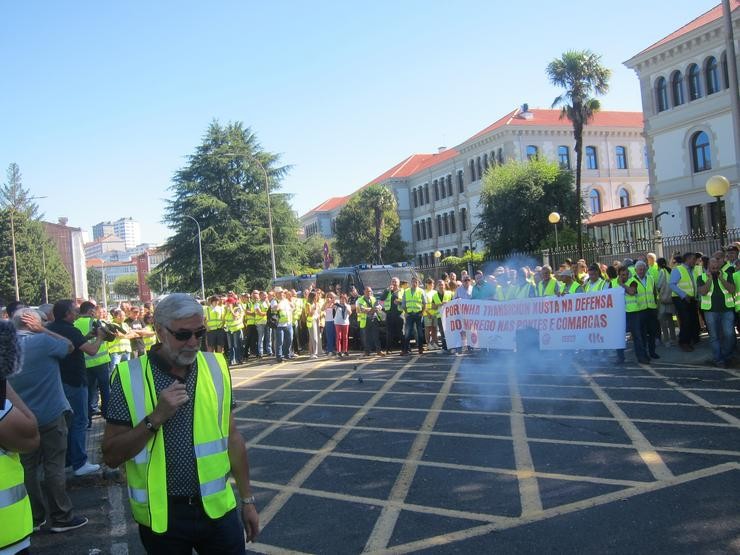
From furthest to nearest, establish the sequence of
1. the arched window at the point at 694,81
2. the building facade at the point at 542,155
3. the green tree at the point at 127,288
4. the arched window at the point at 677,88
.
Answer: the green tree at the point at 127,288, the building facade at the point at 542,155, the arched window at the point at 677,88, the arched window at the point at 694,81

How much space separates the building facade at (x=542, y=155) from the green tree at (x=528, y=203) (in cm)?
667

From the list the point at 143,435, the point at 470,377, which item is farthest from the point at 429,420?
the point at 143,435

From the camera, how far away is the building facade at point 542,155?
5775cm

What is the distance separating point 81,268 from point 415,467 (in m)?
109

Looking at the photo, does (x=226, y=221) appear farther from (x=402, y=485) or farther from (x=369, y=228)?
(x=402, y=485)

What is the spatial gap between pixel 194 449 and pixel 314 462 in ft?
15.1

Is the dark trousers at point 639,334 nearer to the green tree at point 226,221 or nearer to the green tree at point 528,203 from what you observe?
the green tree at point 528,203

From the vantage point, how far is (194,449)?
2975mm

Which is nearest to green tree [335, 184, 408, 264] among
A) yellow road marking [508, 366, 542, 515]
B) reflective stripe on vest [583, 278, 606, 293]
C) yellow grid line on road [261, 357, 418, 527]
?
reflective stripe on vest [583, 278, 606, 293]

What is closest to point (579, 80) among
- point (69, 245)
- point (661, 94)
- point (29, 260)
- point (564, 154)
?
point (661, 94)

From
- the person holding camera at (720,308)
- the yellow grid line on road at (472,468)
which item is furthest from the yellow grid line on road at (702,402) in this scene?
the yellow grid line on road at (472,468)

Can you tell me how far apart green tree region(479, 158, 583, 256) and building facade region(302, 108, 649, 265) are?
667cm

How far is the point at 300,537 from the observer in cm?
528

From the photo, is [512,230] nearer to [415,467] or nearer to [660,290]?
[660,290]
